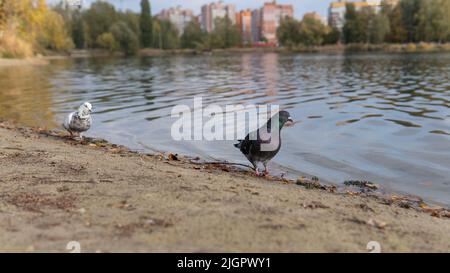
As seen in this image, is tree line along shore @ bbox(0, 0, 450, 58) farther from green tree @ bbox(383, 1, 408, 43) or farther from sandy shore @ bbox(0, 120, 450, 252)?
sandy shore @ bbox(0, 120, 450, 252)

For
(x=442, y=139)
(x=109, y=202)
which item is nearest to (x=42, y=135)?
(x=109, y=202)

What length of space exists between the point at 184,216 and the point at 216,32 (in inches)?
7234

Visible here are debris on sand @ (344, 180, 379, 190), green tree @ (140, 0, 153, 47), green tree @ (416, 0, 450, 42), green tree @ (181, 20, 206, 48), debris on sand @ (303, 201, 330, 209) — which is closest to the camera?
debris on sand @ (303, 201, 330, 209)

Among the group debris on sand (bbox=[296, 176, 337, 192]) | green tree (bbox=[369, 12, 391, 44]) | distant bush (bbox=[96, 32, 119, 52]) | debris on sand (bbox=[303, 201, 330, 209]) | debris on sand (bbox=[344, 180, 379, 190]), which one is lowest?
debris on sand (bbox=[344, 180, 379, 190])

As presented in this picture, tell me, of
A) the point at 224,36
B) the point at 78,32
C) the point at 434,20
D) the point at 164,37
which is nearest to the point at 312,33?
the point at 224,36

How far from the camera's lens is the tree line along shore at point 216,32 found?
108 metres

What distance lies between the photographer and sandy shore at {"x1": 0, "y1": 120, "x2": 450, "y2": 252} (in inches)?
165

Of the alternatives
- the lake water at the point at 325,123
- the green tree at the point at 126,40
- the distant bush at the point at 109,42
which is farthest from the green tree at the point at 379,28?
the lake water at the point at 325,123

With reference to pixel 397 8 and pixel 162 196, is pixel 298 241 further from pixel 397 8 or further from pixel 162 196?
pixel 397 8

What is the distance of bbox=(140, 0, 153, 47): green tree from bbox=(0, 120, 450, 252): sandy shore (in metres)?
163

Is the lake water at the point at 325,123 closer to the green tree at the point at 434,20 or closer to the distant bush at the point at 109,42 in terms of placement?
the green tree at the point at 434,20

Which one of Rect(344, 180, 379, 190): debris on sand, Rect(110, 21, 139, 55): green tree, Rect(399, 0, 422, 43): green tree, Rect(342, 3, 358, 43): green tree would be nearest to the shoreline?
Rect(110, 21, 139, 55): green tree

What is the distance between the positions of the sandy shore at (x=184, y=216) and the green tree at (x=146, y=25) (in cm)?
16334

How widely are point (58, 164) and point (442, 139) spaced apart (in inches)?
372
